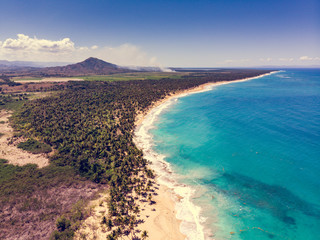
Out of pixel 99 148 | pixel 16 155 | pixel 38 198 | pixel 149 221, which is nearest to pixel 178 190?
pixel 149 221

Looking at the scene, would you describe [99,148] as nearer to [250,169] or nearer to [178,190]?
[178,190]

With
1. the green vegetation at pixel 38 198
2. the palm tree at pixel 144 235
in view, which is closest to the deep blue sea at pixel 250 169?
the palm tree at pixel 144 235

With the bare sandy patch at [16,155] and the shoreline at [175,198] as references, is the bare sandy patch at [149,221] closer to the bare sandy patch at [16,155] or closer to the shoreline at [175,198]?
the shoreline at [175,198]

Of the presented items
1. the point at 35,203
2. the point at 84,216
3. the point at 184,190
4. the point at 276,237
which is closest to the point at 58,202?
the point at 35,203

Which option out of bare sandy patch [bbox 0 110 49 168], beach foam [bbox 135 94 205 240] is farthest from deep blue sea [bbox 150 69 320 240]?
bare sandy patch [bbox 0 110 49 168]

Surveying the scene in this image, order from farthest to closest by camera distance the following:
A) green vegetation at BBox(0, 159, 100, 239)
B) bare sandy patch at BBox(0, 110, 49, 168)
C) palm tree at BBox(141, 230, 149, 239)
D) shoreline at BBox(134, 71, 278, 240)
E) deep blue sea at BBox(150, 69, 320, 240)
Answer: bare sandy patch at BBox(0, 110, 49, 168), deep blue sea at BBox(150, 69, 320, 240), shoreline at BBox(134, 71, 278, 240), green vegetation at BBox(0, 159, 100, 239), palm tree at BBox(141, 230, 149, 239)

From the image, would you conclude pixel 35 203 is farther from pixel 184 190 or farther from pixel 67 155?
pixel 184 190

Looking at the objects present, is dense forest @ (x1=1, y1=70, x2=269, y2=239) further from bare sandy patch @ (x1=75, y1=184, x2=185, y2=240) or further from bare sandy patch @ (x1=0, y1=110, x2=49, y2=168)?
bare sandy patch @ (x1=0, y1=110, x2=49, y2=168)
